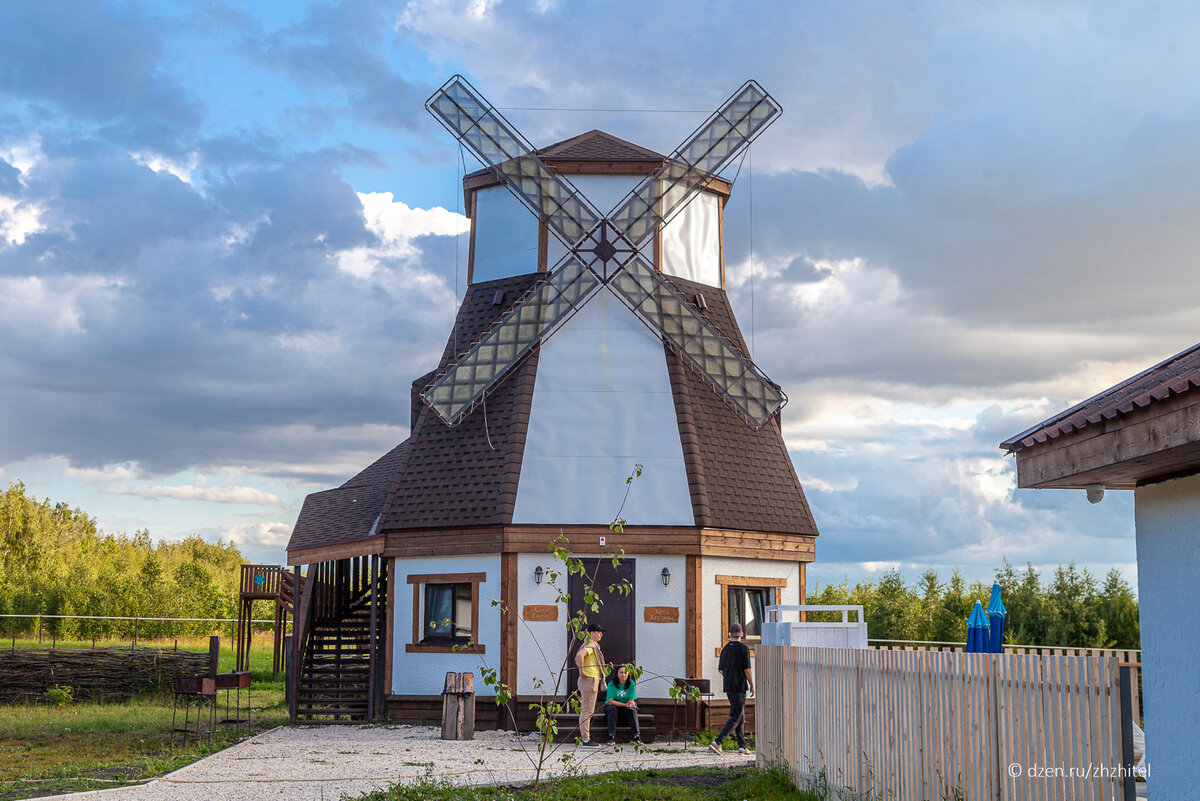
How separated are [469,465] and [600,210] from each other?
457 cm

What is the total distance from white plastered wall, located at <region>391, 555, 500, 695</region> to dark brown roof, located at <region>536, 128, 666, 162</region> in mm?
6541

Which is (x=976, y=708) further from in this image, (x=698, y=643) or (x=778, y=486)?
(x=778, y=486)

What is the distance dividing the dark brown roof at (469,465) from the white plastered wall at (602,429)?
0.19m

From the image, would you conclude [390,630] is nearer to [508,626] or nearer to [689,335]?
[508,626]

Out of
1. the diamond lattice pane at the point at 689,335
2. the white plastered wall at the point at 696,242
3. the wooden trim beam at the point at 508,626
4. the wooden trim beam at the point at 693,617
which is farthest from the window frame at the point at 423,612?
the white plastered wall at the point at 696,242

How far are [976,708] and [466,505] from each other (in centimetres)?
981

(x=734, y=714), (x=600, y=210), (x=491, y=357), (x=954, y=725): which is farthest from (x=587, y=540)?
(x=954, y=725)

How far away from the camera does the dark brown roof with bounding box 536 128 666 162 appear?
1733 cm

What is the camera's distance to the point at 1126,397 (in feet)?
18.7

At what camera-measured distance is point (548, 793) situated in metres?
9.00

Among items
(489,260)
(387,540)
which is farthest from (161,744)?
(489,260)

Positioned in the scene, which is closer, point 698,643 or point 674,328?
point 698,643

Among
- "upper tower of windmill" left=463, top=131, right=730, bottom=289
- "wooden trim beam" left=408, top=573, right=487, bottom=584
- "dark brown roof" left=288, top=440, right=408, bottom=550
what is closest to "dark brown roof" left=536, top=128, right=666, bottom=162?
"upper tower of windmill" left=463, top=131, right=730, bottom=289

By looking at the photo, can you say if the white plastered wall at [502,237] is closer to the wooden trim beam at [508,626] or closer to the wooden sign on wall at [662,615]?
the wooden trim beam at [508,626]
